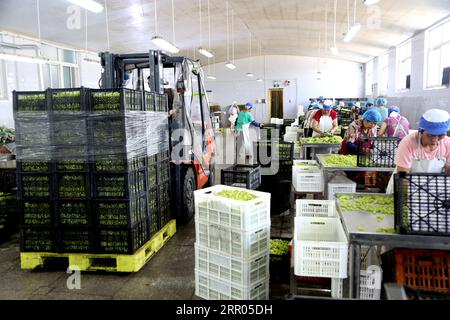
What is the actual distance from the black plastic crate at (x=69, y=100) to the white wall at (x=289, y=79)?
21.3m

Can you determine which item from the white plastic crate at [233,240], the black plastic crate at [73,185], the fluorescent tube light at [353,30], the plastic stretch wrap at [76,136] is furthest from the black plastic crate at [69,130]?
the fluorescent tube light at [353,30]

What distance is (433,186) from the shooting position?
222cm

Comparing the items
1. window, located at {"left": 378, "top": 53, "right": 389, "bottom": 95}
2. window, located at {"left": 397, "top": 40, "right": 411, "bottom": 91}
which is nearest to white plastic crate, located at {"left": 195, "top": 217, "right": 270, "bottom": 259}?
window, located at {"left": 397, "top": 40, "right": 411, "bottom": 91}

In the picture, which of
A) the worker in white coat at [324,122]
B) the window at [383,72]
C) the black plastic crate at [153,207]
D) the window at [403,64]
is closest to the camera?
the black plastic crate at [153,207]

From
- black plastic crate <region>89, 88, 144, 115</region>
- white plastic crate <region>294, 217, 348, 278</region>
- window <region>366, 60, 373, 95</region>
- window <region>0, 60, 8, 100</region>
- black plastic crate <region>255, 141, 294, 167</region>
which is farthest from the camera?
window <region>366, 60, 373, 95</region>

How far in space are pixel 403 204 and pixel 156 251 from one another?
3082 millimetres

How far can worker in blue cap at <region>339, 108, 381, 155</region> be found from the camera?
527 centimetres

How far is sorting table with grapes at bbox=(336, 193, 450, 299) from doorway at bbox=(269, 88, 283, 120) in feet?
72.3

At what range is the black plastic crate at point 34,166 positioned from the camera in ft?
13.2

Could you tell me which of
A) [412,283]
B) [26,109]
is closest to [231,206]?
[412,283]

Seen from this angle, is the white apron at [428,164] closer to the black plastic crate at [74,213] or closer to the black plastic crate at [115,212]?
the black plastic crate at [115,212]

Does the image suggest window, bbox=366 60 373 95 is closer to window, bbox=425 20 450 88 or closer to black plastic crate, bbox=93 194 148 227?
window, bbox=425 20 450 88
